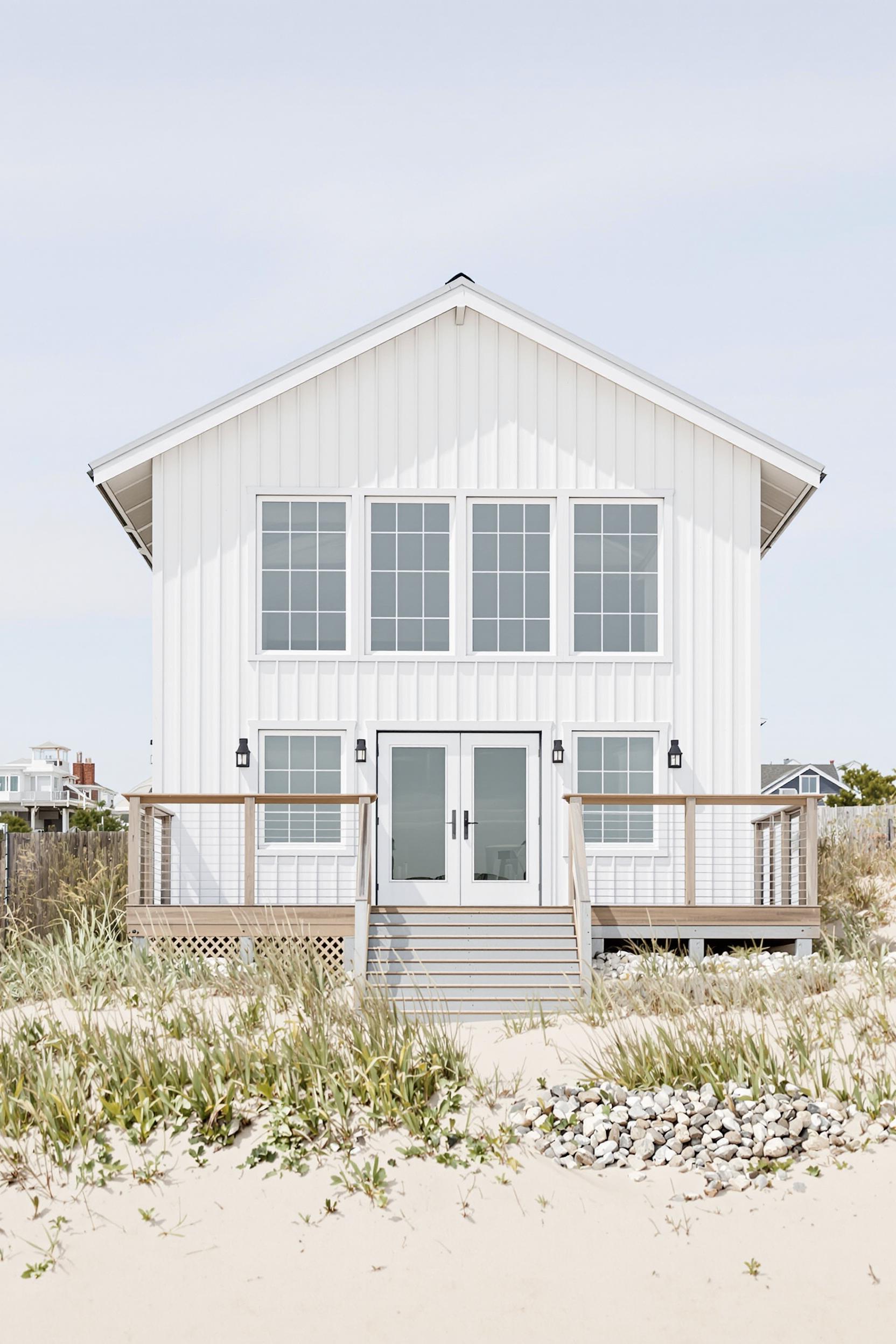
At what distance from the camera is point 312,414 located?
50.3 feet

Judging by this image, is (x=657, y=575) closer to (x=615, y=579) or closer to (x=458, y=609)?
(x=615, y=579)

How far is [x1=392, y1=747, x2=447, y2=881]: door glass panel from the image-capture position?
48.9 feet

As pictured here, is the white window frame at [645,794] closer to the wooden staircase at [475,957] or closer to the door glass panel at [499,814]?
the door glass panel at [499,814]

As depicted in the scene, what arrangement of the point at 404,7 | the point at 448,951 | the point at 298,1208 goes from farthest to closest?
the point at 404,7 → the point at 448,951 → the point at 298,1208

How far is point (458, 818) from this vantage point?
1492 centimetres

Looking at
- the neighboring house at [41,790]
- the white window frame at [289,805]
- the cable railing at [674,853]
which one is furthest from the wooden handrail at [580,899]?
the neighboring house at [41,790]

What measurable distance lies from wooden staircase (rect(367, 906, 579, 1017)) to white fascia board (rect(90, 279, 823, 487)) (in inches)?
241

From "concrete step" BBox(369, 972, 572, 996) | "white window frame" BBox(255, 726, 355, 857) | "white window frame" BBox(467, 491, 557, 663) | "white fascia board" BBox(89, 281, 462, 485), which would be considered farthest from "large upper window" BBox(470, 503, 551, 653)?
"concrete step" BBox(369, 972, 572, 996)

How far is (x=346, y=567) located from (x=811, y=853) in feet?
21.1

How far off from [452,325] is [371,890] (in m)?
7.03

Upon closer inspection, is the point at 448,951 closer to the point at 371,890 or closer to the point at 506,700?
the point at 371,890

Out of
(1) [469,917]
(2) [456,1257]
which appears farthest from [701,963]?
(2) [456,1257]

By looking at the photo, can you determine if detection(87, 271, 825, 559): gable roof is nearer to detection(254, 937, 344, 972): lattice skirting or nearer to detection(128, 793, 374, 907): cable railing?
detection(128, 793, 374, 907): cable railing

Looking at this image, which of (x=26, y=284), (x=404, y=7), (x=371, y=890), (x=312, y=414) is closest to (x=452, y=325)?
(x=312, y=414)
